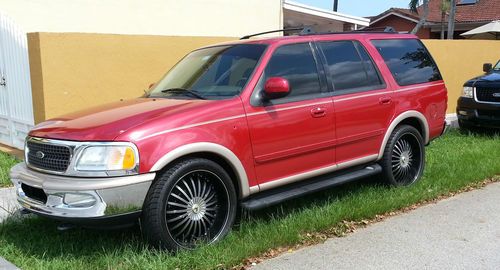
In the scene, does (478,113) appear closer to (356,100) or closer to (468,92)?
(468,92)

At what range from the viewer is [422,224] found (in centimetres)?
530

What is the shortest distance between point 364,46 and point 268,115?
1.84 meters

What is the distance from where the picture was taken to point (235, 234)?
4859 mm

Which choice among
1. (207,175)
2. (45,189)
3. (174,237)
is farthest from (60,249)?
(207,175)

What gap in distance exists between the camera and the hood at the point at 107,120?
418 centimetres

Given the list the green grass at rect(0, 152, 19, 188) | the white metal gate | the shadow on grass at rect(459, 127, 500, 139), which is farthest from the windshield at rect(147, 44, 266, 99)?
the shadow on grass at rect(459, 127, 500, 139)

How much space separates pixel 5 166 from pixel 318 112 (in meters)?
4.61

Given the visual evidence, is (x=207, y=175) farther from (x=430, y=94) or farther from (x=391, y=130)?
(x=430, y=94)

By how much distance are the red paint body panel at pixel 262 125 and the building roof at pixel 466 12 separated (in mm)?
27312

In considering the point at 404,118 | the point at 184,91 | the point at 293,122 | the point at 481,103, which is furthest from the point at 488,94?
the point at 184,91

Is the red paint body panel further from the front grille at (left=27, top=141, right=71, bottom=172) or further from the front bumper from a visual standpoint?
the front bumper

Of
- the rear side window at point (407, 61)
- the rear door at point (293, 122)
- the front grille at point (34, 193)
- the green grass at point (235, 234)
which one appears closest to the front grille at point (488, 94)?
the green grass at point (235, 234)

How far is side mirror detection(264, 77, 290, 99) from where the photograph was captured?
4.78m

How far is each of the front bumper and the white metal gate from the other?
7877 mm
